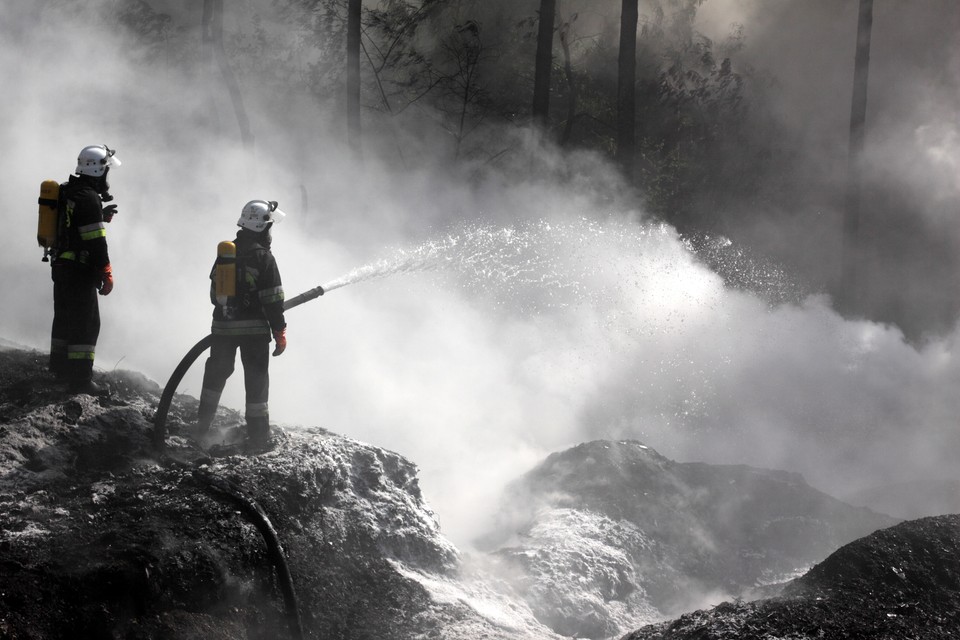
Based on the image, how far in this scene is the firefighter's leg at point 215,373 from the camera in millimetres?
6359

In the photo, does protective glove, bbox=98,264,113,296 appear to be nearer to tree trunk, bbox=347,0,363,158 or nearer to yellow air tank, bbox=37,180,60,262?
yellow air tank, bbox=37,180,60,262

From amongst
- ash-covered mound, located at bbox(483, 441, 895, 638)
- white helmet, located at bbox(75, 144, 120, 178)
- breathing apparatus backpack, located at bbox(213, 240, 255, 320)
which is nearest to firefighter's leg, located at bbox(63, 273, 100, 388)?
white helmet, located at bbox(75, 144, 120, 178)

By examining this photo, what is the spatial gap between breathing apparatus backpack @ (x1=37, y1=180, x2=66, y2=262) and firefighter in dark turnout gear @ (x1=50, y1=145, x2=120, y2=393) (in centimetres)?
1

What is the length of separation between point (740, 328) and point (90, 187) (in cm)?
1054

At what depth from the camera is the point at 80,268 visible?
6.32 metres

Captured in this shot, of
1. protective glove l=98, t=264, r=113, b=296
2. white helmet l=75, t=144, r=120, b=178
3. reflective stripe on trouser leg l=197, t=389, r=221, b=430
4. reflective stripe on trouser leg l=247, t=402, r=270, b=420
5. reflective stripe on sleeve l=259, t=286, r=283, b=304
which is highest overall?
white helmet l=75, t=144, r=120, b=178

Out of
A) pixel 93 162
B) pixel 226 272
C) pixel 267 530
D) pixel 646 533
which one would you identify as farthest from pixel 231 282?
pixel 646 533

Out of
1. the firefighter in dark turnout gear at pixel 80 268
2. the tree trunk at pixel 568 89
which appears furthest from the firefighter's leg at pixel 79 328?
the tree trunk at pixel 568 89

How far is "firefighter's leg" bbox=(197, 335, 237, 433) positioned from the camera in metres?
6.36

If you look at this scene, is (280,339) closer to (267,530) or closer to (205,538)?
(267,530)

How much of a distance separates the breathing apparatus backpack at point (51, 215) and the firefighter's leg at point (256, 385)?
4.81 feet

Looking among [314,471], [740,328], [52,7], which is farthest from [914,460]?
[52,7]

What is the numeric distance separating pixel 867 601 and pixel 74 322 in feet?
17.8

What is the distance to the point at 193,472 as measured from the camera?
536 centimetres
